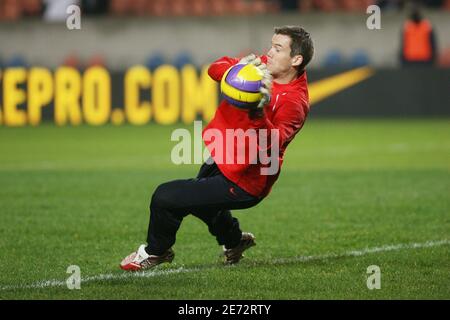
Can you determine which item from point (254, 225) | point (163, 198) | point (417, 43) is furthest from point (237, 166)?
point (417, 43)

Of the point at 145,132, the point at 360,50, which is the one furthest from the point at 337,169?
the point at 360,50

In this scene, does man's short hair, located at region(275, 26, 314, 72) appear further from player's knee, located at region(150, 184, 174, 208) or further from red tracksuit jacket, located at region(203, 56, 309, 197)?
player's knee, located at region(150, 184, 174, 208)

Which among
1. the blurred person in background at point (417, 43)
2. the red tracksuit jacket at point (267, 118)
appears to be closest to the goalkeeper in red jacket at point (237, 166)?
the red tracksuit jacket at point (267, 118)

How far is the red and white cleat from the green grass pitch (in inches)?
3.5

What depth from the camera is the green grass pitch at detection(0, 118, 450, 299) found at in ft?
23.8

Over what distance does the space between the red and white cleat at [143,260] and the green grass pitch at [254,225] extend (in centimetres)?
9

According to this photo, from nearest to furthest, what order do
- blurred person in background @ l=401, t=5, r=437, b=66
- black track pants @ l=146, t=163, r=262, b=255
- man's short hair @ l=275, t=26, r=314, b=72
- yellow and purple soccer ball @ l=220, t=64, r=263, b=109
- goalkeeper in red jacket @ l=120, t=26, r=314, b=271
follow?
1. yellow and purple soccer ball @ l=220, t=64, r=263, b=109
2. goalkeeper in red jacket @ l=120, t=26, r=314, b=271
3. black track pants @ l=146, t=163, r=262, b=255
4. man's short hair @ l=275, t=26, r=314, b=72
5. blurred person in background @ l=401, t=5, r=437, b=66

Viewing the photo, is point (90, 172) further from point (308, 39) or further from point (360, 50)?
point (360, 50)

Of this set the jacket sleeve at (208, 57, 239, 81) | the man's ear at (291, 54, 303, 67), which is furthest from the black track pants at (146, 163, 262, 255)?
the man's ear at (291, 54, 303, 67)

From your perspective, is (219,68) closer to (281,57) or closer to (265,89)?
(281,57)

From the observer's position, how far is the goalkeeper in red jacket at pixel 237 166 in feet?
24.1

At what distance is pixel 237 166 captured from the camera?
738cm

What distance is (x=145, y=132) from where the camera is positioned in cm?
2112

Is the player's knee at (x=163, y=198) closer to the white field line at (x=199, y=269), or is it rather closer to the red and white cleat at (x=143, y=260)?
the red and white cleat at (x=143, y=260)
